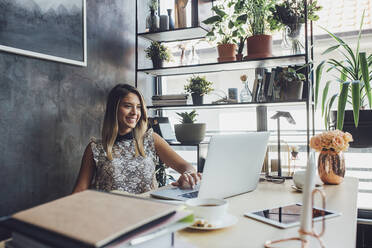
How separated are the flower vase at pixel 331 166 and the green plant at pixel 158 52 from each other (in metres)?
1.53

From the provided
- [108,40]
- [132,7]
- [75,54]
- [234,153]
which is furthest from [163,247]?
[132,7]

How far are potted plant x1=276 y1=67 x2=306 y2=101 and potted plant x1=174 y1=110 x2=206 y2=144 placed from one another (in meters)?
0.66

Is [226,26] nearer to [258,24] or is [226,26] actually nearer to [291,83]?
[258,24]

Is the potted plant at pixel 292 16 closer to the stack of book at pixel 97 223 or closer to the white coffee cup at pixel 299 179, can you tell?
the white coffee cup at pixel 299 179

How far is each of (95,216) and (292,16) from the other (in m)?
1.91

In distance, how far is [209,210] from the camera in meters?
0.89

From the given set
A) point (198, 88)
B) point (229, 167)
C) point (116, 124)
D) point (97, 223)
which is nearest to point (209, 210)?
point (229, 167)

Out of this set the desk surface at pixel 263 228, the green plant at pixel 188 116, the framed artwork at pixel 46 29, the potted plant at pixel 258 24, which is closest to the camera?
the desk surface at pixel 263 228

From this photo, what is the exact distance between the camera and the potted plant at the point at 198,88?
2.44 meters

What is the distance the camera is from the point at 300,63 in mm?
2301

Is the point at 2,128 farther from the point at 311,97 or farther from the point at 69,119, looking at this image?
the point at 311,97

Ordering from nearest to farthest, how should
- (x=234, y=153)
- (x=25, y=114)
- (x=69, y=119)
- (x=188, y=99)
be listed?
(x=234, y=153)
(x=25, y=114)
(x=69, y=119)
(x=188, y=99)

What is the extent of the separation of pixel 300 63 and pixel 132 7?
4.87 ft

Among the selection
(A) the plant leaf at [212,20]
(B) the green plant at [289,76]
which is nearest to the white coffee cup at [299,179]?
(B) the green plant at [289,76]
